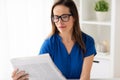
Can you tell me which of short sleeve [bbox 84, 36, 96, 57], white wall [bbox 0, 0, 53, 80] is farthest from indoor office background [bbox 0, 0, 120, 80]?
short sleeve [bbox 84, 36, 96, 57]

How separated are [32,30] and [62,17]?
109cm

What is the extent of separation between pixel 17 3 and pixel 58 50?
3.09 ft

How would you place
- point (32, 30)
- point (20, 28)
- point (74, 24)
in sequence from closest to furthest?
point (74, 24), point (20, 28), point (32, 30)

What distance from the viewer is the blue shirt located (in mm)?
1554

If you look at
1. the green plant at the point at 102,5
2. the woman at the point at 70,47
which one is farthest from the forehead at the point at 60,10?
the green plant at the point at 102,5

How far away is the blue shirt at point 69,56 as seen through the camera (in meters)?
1.55

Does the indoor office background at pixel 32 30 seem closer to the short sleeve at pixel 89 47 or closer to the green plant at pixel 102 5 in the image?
the green plant at pixel 102 5

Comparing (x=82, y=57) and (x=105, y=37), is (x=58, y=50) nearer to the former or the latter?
(x=82, y=57)

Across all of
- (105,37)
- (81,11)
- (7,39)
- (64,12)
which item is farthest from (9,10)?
(105,37)

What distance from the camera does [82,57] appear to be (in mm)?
1562

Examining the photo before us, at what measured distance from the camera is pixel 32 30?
2.48m

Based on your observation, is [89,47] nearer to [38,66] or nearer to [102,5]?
[38,66]

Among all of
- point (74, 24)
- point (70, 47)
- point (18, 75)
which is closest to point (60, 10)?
point (74, 24)

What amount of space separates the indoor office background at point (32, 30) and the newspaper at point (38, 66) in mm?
911
